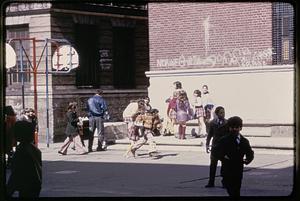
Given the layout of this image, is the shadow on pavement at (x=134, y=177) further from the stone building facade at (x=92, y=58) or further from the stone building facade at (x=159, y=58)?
the stone building facade at (x=92, y=58)

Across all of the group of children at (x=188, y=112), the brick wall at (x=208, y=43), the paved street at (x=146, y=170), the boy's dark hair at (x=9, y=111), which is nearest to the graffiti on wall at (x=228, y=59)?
the brick wall at (x=208, y=43)

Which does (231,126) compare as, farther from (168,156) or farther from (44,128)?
(44,128)

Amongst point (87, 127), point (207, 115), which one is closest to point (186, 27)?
point (87, 127)

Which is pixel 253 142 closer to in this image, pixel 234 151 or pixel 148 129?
pixel 234 151

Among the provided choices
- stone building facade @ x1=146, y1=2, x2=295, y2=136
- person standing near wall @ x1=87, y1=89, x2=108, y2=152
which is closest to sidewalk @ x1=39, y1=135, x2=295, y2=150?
person standing near wall @ x1=87, y1=89, x2=108, y2=152

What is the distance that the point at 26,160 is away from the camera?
5.76m

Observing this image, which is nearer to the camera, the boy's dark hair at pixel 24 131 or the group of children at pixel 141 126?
the boy's dark hair at pixel 24 131

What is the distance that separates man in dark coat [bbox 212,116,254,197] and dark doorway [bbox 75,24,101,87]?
8.73 metres

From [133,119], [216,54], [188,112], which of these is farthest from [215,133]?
[216,54]

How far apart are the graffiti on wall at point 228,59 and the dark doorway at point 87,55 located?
178cm

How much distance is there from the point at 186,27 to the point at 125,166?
5033 millimetres

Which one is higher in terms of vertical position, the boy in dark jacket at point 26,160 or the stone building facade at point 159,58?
the stone building facade at point 159,58

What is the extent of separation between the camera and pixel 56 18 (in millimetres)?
16797

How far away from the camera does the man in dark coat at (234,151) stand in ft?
20.7
